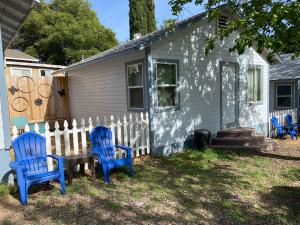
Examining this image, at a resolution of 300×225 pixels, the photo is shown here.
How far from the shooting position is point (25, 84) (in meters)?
12.4

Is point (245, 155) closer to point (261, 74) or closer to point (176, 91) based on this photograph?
point (176, 91)

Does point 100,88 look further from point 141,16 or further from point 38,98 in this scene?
point 141,16

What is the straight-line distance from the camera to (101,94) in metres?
9.94

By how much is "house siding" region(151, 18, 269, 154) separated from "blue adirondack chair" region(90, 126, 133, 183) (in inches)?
76.2

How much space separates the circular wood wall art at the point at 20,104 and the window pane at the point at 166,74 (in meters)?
7.67

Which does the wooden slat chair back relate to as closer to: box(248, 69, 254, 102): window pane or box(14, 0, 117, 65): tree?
box(248, 69, 254, 102): window pane

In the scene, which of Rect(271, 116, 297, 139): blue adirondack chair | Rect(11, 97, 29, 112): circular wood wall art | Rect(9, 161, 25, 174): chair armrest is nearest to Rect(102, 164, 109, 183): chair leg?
Rect(9, 161, 25, 174): chair armrest

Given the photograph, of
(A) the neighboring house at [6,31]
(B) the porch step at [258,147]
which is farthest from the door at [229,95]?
(A) the neighboring house at [6,31]

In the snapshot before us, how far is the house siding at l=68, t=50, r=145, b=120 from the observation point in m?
8.61

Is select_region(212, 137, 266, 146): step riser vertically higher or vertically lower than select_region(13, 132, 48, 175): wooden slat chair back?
lower

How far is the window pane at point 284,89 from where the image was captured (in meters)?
15.2

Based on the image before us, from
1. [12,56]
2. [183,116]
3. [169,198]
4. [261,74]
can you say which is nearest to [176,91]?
[183,116]

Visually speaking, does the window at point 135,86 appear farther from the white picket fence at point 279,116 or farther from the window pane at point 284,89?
the window pane at point 284,89

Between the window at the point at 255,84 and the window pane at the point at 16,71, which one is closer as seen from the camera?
the window at the point at 255,84
